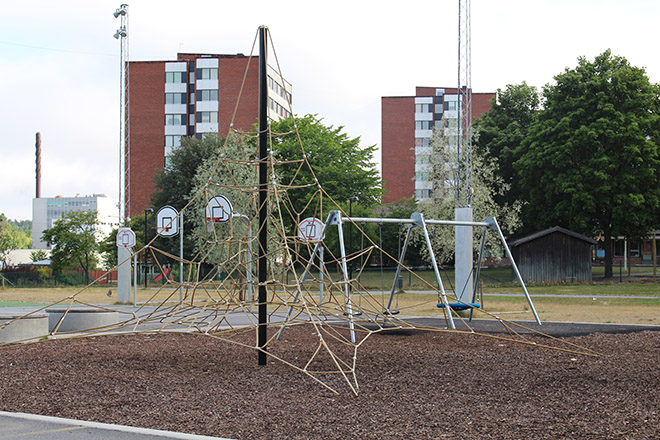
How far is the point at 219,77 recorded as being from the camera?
227 feet

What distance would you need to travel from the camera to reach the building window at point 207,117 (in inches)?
2724

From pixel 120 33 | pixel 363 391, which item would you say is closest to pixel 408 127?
pixel 120 33

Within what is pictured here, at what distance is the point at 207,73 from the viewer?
228 ft

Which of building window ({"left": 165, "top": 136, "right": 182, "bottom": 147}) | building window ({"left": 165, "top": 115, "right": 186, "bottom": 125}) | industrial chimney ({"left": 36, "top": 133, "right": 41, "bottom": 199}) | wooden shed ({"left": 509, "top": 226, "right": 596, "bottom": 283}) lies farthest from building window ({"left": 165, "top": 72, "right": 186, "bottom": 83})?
wooden shed ({"left": 509, "top": 226, "right": 596, "bottom": 283})

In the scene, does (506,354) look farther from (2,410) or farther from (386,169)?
(386,169)

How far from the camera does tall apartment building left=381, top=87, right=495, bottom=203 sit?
257 ft

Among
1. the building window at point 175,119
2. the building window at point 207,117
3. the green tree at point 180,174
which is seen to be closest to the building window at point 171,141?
the building window at point 175,119

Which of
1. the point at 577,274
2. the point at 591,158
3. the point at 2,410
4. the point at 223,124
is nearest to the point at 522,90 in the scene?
the point at 591,158

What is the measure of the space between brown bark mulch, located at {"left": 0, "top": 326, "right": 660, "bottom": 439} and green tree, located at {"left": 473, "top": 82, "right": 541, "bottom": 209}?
34.1 meters

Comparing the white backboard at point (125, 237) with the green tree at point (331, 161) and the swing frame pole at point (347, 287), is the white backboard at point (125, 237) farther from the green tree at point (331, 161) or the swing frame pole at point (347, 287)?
the green tree at point (331, 161)

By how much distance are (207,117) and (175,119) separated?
3317mm

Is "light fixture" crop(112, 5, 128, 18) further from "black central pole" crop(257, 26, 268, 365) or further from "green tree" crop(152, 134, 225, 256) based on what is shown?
"black central pole" crop(257, 26, 268, 365)

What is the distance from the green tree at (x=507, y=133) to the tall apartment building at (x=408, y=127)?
30.5 metres

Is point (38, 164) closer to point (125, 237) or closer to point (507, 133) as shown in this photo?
point (507, 133)
